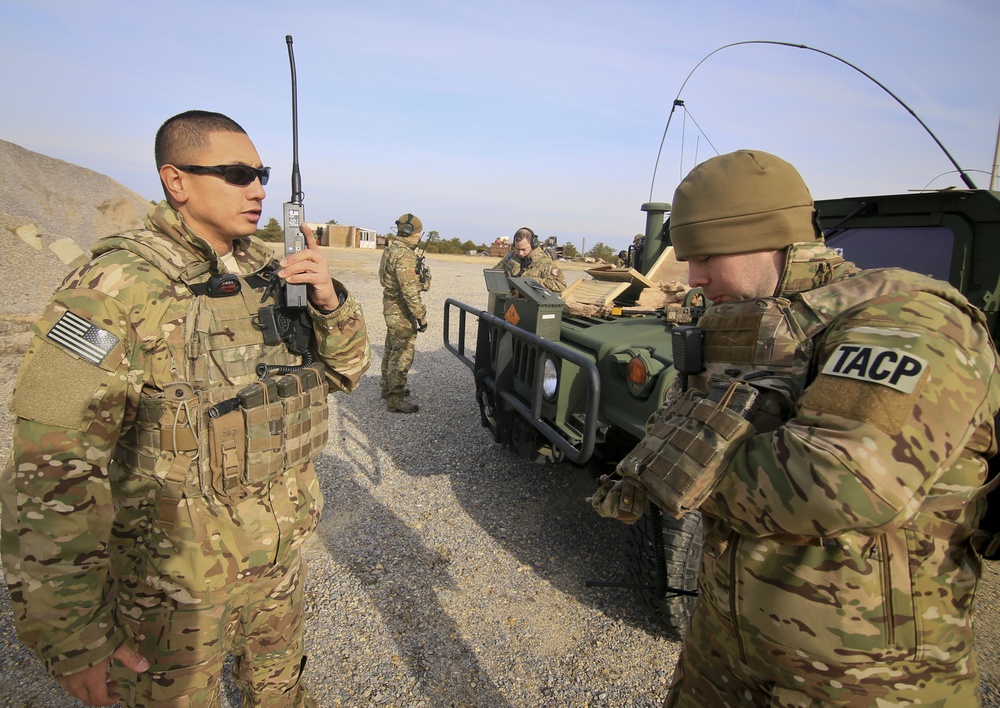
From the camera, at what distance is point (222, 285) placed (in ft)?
4.96

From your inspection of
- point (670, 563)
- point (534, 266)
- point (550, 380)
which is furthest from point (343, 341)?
point (534, 266)

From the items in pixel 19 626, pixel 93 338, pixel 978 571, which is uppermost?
pixel 93 338

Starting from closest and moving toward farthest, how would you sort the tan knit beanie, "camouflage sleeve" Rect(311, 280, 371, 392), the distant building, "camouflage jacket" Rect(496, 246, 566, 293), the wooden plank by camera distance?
1. the tan knit beanie
2. "camouflage sleeve" Rect(311, 280, 371, 392)
3. the wooden plank
4. "camouflage jacket" Rect(496, 246, 566, 293)
5. the distant building

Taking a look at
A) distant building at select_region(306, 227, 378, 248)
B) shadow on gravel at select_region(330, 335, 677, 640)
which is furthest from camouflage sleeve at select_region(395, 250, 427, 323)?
distant building at select_region(306, 227, 378, 248)

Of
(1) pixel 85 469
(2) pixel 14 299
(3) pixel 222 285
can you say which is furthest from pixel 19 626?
(2) pixel 14 299

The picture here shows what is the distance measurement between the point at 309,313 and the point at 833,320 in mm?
1339

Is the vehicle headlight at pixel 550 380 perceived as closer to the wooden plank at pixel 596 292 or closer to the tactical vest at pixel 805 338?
the wooden plank at pixel 596 292

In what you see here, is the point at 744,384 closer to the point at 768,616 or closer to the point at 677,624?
the point at 768,616

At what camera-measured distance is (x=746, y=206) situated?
3.58 ft

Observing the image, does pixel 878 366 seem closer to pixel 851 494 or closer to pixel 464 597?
pixel 851 494

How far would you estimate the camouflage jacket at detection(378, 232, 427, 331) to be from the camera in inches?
222

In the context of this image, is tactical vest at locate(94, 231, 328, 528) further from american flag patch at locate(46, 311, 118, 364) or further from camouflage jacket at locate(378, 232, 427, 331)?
camouflage jacket at locate(378, 232, 427, 331)

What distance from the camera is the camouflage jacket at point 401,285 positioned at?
5633mm

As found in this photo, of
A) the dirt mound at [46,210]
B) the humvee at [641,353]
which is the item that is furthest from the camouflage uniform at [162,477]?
the dirt mound at [46,210]
